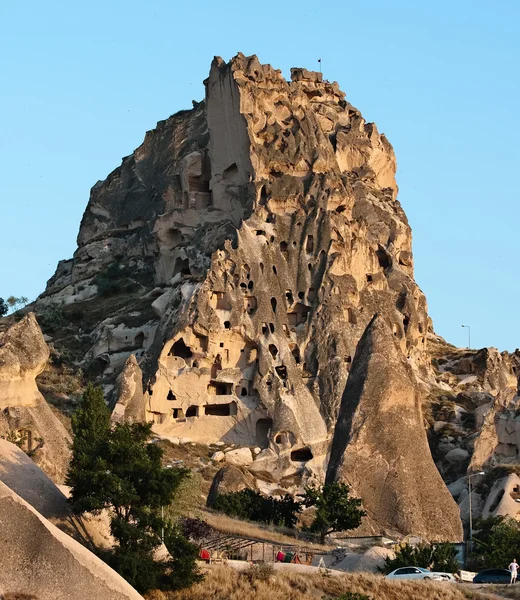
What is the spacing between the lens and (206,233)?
92.2 m

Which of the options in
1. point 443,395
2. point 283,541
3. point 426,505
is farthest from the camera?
point 443,395

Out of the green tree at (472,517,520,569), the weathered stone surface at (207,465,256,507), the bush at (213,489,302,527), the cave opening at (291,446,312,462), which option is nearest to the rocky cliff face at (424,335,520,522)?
the cave opening at (291,446,312,462)

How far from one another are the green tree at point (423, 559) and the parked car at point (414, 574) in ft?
2.83

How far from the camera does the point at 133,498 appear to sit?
34406 mm

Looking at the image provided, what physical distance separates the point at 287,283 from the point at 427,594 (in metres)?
50.1

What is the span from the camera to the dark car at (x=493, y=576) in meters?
38.6

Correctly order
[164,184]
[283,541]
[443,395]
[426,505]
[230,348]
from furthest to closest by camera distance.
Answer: [164,184]
[443,395]
[230,348]
[283,541]
[426,505]

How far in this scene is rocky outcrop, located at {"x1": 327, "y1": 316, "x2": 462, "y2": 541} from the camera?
40.7m

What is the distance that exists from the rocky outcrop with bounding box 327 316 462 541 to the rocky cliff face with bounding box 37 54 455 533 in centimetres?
2230

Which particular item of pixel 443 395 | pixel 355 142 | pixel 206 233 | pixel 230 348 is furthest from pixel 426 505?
pixel 355 142

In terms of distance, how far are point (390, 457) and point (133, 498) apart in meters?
9.42

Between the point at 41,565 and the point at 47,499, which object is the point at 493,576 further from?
the point at 41,565

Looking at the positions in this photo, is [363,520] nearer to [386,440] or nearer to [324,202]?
[386,440]

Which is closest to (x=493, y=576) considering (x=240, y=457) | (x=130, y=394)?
(x=130, y=394)
